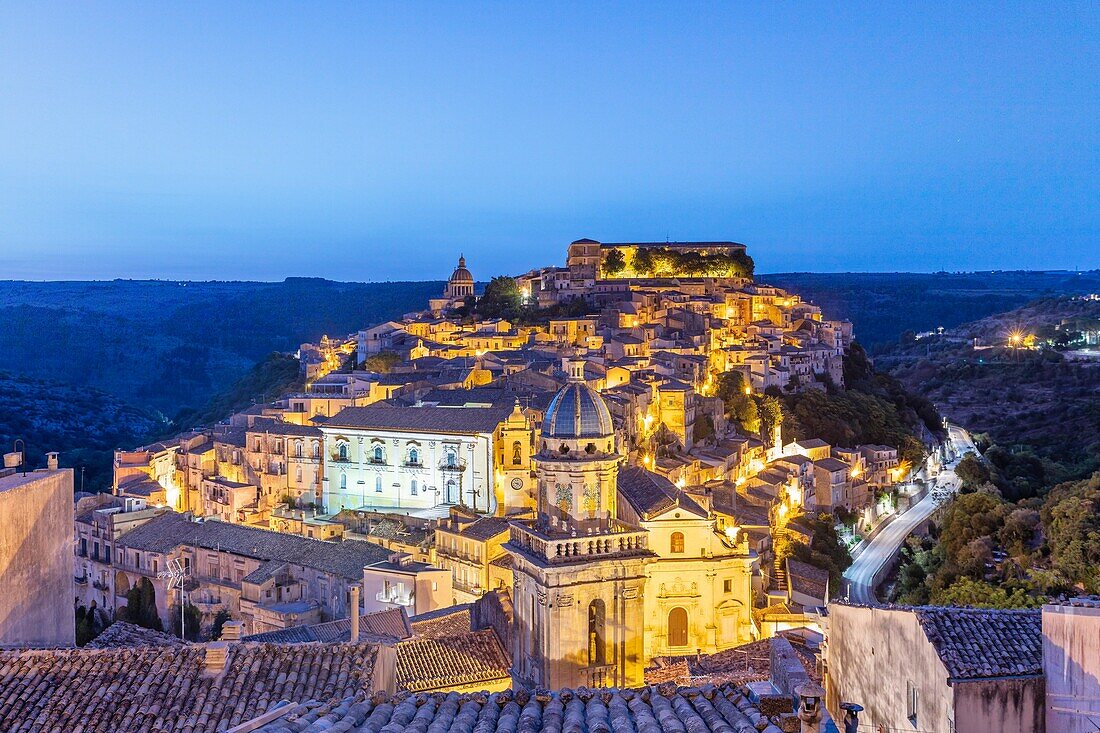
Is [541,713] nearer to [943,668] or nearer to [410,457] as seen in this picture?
[943,668]

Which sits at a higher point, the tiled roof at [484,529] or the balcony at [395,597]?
the tiled roof at [484,529]

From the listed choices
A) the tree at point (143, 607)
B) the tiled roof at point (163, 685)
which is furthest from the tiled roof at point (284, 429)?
the tiled roof at point (163, 685)

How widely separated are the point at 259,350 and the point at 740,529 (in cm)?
11161

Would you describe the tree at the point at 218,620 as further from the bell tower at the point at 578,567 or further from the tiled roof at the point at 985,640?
the tiled roof at the point at 985,640

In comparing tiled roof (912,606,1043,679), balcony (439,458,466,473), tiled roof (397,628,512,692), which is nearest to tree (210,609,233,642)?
balcony (439,458,466,473)

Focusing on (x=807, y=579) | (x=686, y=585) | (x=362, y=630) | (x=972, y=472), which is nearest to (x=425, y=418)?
(x=807, y=579)

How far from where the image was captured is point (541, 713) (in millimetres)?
6906

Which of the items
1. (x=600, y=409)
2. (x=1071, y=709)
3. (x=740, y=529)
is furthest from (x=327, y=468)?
(x=1071, y=709)

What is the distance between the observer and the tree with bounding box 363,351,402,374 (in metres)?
54.4

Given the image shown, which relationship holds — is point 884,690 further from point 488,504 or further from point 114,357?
point 114,357

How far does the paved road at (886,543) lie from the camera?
3627 cm

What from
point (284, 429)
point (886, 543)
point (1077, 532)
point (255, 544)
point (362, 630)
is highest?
point (284, 429)

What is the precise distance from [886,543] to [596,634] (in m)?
28.3

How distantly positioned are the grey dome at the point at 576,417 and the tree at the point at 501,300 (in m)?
45.1
